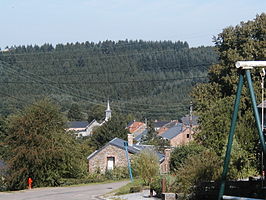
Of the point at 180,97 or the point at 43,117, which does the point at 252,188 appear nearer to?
the point at 43,117

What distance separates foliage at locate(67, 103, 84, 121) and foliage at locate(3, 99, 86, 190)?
96065mm

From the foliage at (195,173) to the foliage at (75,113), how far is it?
11626 centimetres

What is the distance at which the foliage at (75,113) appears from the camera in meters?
139

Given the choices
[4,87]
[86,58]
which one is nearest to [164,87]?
[86,58]

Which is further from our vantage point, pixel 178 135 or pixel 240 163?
pixel 178 135

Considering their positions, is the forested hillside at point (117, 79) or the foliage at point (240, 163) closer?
the foliage at point (240, 163)

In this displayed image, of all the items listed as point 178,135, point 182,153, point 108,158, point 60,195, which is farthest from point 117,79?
point 60,195

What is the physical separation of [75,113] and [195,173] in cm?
12411

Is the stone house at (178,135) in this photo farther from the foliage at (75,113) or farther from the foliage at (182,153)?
the foliage at (75,113)

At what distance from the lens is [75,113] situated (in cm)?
14375

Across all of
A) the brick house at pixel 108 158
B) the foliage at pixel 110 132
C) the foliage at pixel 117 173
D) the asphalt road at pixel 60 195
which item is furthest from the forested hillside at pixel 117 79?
the asphalt road at pixel 60 195

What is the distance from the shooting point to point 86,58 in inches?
6959

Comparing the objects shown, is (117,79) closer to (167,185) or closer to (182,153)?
(182,153)

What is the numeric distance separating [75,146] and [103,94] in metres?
125
